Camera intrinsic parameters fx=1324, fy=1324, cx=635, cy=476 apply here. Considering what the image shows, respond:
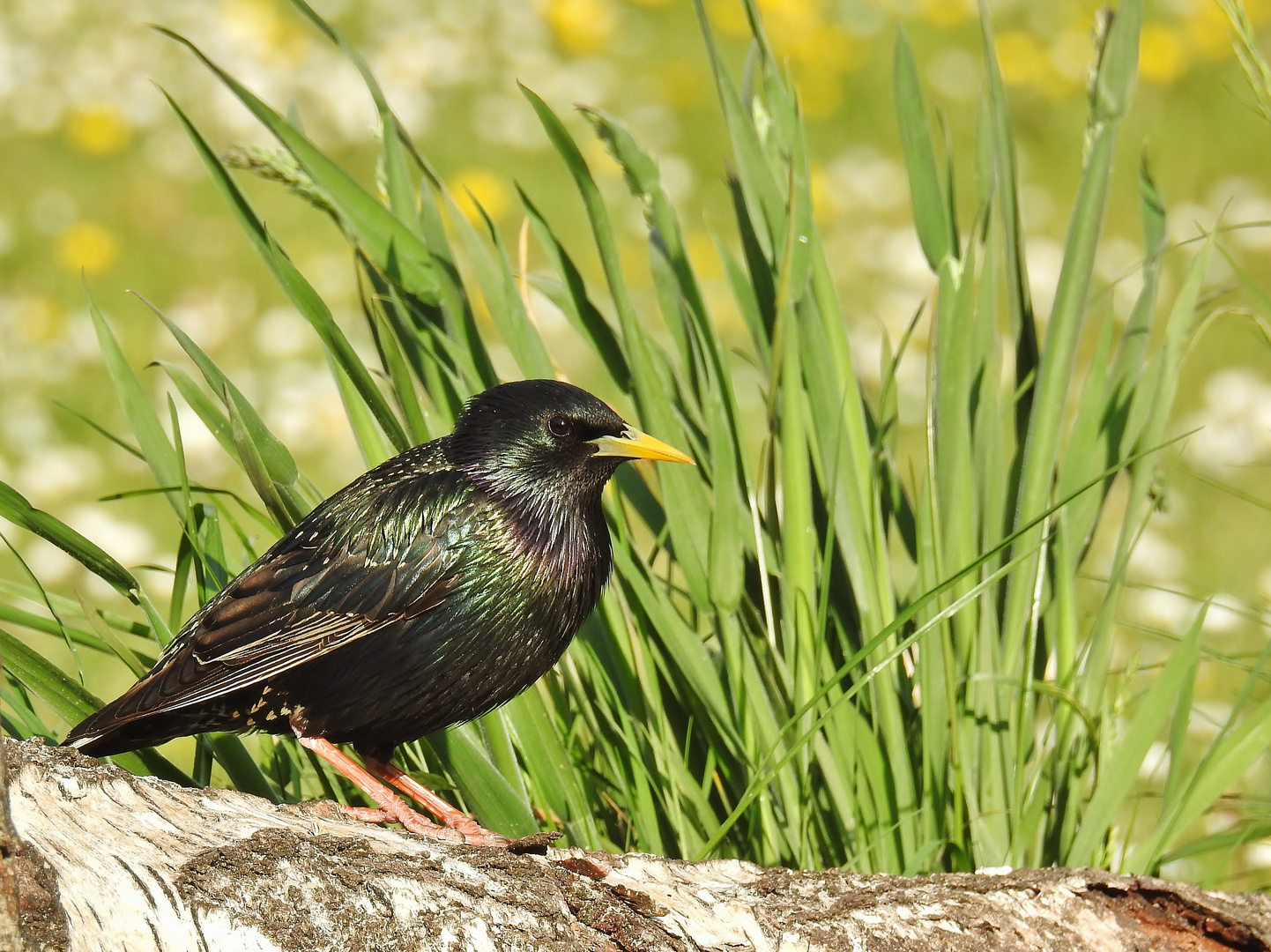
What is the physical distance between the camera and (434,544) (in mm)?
2150

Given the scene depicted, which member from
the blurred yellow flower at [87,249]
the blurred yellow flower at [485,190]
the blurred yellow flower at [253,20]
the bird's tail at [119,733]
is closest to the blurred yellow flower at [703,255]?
the blurred yellow flower at [485,190]

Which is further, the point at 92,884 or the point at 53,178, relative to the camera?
the point at 53,178

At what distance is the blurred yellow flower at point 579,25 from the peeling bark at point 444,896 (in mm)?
6086

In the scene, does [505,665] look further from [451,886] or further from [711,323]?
[711,323]

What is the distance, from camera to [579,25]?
7234 millimetres

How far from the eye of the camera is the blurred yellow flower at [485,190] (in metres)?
6.06

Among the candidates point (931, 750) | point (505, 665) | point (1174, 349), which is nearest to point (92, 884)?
point (505, 665)

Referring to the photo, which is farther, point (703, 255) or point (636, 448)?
point (703, 255)

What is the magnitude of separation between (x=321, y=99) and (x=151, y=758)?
5235 mm

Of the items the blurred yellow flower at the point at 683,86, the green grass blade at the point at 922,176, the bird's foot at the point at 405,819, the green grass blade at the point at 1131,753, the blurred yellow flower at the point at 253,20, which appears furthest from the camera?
the blurred yellow flower at the point at 253,20

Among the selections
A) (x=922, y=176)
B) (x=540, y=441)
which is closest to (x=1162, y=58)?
(x=922, y=176)

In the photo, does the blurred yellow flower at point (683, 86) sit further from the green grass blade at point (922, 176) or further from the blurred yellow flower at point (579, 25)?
the green grass blade at point (922, 176)

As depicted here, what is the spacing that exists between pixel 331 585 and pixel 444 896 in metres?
0.73

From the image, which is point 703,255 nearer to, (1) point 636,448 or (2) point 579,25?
(2) point 579,25
